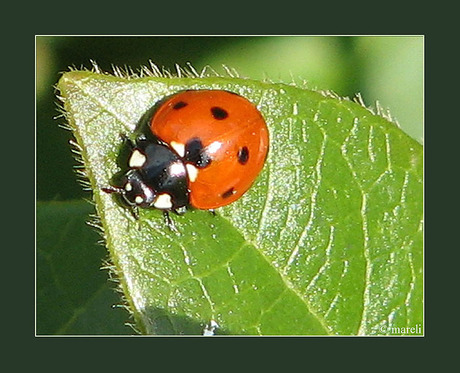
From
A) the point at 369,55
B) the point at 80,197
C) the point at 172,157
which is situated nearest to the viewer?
the point at 172,157

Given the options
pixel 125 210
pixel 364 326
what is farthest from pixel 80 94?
pixel 364 326

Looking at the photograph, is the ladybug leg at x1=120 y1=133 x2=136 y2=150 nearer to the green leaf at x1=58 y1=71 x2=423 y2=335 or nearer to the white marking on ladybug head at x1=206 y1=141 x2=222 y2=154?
the green leaf at x1=58 y1=71 x2=423 y2=335

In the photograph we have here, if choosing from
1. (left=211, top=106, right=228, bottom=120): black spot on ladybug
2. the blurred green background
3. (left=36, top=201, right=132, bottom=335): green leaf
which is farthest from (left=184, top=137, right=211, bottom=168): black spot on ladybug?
the blurred green background

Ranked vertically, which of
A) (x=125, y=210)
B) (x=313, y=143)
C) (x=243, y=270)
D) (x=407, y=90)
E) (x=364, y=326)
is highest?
(x=407, y=90)

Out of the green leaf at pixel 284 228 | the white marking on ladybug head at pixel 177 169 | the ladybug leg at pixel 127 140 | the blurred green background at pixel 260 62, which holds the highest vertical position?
the blurred green background at pixel 260 62

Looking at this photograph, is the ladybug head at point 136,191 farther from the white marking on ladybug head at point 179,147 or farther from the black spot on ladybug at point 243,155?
the black spot on ladybug at point 243,155

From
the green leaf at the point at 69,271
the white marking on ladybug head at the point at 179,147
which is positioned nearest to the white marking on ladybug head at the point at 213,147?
the white marking on ladybug head at the point at 179,147

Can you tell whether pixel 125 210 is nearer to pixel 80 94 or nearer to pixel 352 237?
pixel 80 94
